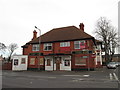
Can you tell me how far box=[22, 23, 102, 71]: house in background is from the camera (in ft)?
78.6

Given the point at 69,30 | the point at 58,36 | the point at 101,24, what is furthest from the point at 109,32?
the point at 58,36

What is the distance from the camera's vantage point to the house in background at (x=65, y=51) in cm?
2395

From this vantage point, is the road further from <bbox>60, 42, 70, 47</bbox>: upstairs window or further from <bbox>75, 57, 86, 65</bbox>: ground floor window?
<bbox>60, 42, 70, 47</bbox>: upstairs window

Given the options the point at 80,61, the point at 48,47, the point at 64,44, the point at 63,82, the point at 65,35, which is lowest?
the point at 63,82

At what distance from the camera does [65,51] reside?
2602 cm

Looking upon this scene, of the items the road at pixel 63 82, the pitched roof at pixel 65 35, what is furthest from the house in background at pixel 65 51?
the road at pixel 63 82

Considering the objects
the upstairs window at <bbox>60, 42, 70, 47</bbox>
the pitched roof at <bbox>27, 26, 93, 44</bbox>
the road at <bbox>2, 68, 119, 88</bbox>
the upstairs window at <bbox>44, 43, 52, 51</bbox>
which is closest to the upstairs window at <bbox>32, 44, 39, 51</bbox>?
the pitched roof at <bbox>27, 26, 93, 44</bbox>

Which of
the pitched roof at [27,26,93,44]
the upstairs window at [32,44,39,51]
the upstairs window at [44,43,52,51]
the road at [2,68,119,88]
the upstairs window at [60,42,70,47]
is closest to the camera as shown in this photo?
the road at [2,68,119,88]

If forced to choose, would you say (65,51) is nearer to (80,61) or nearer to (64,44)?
(64,44)

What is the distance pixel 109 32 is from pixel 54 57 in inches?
991

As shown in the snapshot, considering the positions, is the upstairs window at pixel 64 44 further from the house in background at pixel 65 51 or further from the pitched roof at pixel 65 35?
the pitched roof at pixel 65 35

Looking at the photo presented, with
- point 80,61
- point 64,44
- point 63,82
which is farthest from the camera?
point 64,44

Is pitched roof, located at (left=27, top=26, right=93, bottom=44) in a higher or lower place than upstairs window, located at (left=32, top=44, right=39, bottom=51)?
higher

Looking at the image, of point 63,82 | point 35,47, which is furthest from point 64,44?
point 63,82
